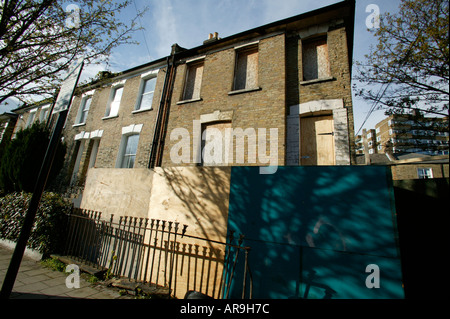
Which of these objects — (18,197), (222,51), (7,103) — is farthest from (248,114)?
(18,197)

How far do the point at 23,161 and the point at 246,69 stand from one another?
38.1 ft

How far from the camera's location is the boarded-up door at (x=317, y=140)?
234 inches

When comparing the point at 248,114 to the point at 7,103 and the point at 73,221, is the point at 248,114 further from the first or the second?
the point at 7,103

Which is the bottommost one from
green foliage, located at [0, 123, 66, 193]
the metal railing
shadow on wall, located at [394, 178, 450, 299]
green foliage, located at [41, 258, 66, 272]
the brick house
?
green foliage, located at [41, 258, 66, 272]

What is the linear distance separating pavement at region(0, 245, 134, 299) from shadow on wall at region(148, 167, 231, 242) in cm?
179

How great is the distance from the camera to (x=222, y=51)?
8.43 m

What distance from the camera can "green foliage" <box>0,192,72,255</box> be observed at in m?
5.39

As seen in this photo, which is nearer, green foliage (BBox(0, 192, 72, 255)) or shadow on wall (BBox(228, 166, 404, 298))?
shadow on wall (BBox(228, 166, 404, 298))

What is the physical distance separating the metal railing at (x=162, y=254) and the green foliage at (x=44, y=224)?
0.30 meters

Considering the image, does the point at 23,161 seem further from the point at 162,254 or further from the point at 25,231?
the point at 25,231

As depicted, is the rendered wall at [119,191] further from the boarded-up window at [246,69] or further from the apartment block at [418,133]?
the apartment block at [418,133]

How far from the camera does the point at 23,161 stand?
916 centimetres

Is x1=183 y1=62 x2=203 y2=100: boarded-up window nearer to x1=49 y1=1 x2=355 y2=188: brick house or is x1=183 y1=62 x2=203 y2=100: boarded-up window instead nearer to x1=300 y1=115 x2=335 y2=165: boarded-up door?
x1=49 y1=1 x2=355 y2=188: brick house

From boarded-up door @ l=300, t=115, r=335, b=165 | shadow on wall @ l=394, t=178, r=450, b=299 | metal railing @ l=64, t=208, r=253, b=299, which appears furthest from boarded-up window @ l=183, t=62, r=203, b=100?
shadow on wall @ l=394, t=178, r=450, b=299
